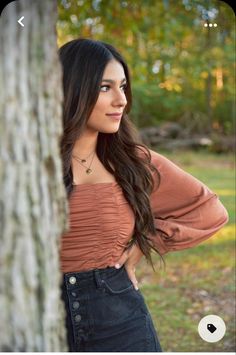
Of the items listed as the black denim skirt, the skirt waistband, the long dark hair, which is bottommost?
the black denim skirt

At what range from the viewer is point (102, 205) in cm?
97

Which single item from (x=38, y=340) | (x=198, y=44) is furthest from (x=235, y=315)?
(x=38, y=340)

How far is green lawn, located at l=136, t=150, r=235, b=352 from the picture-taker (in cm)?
167

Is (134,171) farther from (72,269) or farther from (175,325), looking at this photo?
(175,325)

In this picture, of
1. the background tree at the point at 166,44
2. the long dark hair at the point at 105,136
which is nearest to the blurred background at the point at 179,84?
the background tree at the point at 166,44

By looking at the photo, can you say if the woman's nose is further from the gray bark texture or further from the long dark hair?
the gray bark texture

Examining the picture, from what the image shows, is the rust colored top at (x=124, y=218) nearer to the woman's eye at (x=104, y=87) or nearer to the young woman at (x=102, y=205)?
the young woman at (x=102, y=205)

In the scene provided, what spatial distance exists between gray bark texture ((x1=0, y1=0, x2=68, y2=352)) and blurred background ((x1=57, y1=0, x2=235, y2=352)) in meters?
0.41

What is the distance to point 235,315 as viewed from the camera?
73.0 inches

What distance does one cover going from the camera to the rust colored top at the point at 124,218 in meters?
0.94

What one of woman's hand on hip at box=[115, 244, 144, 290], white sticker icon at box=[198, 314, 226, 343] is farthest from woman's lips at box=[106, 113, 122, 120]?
white sticker icon at box=[198, 314, 226, 343]

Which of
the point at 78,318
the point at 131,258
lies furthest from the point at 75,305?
the point at 131,258

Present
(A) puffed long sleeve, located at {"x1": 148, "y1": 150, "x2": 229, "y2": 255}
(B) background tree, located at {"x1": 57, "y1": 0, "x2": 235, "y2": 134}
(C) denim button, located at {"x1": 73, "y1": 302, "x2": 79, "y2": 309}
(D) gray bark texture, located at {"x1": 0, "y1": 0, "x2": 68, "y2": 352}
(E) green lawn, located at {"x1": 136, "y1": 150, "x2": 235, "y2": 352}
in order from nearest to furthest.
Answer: (D) gray bark texture, located at {"x1": 0, "y1": 0, "x2": 68, "y2": 352}, (C) denim button, located at {"x1": 73, "y1": 302, "x2": 79, "y2": 309}, (A) puffed long sleeve, located at {"x1": 148, "y1": 150, "x2": 229, "y2": 255}, (B) background tree, located at {"x1": 57, "y1": 0, "x2": 235, "y2": 134}, (E) green lawn, located at {"x1": 136, "y1": 150, "x2": 235, "y2": 352}

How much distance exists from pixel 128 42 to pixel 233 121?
1307mm
